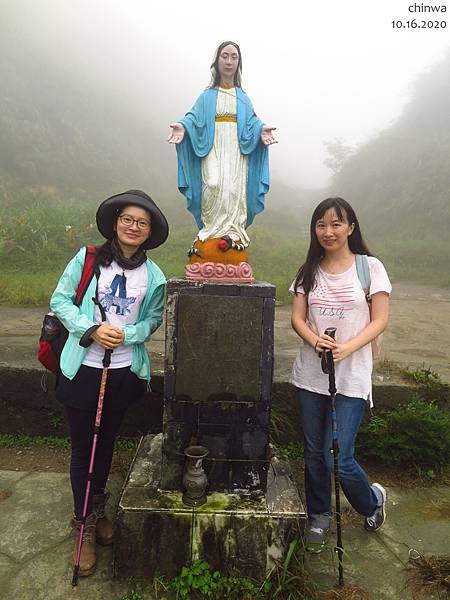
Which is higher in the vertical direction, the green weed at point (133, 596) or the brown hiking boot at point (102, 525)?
the brown hiking boot at point (102, 525)

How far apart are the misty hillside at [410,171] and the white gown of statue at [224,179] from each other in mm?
20211

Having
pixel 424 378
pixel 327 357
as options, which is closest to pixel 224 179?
pixel 327 357

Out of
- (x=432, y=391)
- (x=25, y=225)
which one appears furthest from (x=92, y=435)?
(x=25, y=225)

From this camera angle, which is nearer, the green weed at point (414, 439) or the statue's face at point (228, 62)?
the statue's face at point (228, 62)

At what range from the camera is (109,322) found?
8.71 ft

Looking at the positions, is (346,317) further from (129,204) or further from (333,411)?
(129,204)

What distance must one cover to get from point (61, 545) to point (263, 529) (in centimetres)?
128

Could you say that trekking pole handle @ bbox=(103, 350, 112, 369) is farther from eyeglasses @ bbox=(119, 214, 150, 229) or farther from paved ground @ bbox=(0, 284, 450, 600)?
paved ground @ bbox=(0, 284, 450, 600)

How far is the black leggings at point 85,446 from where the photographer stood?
267 centimetres

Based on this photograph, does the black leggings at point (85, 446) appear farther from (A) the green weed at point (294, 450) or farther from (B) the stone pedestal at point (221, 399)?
(A) the green weed at point (294, 450)

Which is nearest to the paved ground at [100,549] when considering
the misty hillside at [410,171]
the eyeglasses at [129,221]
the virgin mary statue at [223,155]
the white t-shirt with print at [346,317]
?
the white t-shirt with print at [346,317]

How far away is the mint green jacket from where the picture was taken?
2535 millimetres

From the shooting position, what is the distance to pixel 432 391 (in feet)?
13.2

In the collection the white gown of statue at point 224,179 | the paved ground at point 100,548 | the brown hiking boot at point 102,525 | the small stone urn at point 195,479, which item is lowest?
the paved ground at point 100,548
